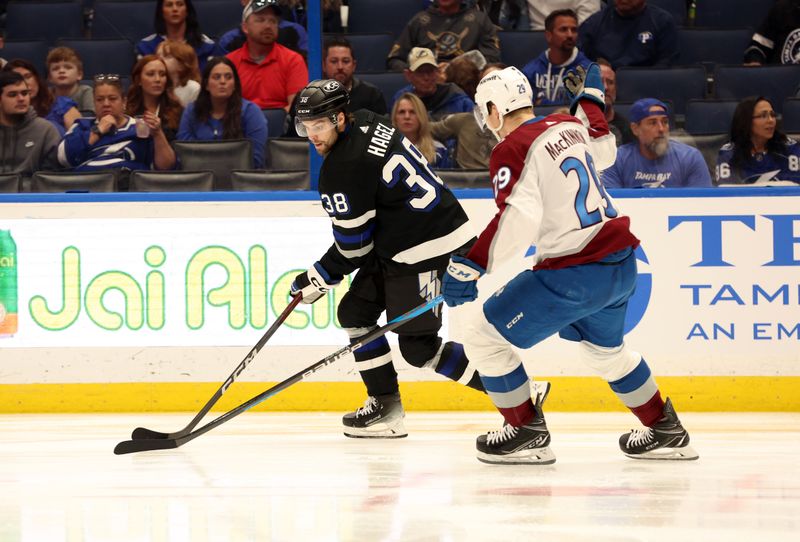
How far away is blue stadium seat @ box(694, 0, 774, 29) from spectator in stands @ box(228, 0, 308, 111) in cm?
214

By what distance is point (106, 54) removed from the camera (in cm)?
626

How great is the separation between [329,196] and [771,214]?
195cm

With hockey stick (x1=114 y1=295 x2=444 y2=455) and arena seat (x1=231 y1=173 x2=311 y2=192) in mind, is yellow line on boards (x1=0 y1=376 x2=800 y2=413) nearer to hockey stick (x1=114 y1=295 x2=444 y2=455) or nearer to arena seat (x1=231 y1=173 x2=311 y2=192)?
arena seat (x1=231 y1=173 x2=311 y2=192)

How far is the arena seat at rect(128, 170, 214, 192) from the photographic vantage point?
5.04 meters

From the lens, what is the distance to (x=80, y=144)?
5.29 m

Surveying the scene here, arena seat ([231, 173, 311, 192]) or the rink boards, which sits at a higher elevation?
arena seat ([231, 173, 311, 192])

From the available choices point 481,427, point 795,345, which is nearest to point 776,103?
point 795,345

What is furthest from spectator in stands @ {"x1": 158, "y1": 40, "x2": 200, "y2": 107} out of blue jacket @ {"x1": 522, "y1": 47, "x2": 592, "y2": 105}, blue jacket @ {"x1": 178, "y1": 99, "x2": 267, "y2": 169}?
blue jacket @ {"x1": 522, "y1": 47, "x2": 592, "y2": 105}

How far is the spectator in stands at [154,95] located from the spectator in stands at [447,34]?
998 mm

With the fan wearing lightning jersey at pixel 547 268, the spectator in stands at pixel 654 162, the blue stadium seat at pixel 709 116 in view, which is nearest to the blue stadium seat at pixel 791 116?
the blue stadium seat at pixel 709 116

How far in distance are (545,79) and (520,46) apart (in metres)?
0.19

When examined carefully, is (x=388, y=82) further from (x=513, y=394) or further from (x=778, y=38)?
(x=513, y=394)

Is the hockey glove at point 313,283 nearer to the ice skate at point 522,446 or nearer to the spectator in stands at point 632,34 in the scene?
the ice skate at point 522,446

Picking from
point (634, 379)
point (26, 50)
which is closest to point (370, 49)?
point (26, 50)
